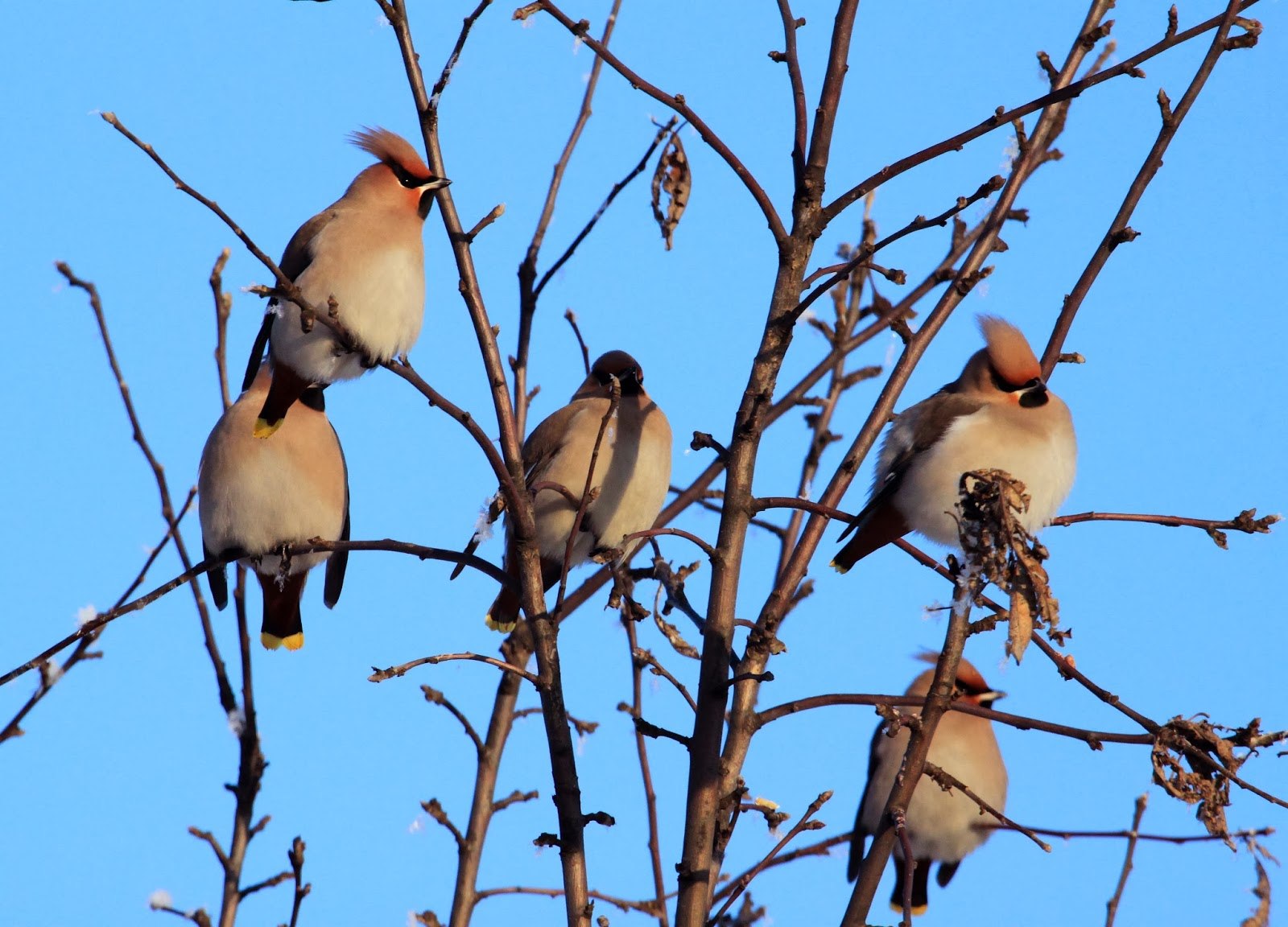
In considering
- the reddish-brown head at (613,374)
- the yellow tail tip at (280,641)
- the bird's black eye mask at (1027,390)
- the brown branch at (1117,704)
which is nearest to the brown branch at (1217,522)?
the brown branch at (1117,704)

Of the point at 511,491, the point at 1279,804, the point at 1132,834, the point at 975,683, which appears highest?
the point at 975,683

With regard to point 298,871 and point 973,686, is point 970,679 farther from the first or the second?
point 298,871

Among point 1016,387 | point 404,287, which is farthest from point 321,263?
point 1016,387

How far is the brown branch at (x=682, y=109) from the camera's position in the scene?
8.99 ft

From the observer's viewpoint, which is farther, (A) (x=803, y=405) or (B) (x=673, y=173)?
(A) (x=803, y=405)

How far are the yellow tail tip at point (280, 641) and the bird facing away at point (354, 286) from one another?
3.16 ft

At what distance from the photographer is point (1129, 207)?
3.11 metres

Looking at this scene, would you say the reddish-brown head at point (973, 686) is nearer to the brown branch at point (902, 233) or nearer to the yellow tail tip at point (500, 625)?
the yellow tail tip at point (500, 625)

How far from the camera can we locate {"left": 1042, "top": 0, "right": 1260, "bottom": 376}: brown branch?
10.2 ft

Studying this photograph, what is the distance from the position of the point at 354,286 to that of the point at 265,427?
612mm

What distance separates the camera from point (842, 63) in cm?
295

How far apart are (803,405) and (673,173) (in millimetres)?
1163

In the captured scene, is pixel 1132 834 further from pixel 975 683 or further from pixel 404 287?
pixel 975 683

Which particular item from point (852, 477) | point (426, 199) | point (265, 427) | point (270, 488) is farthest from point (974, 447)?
point (270, 488)
